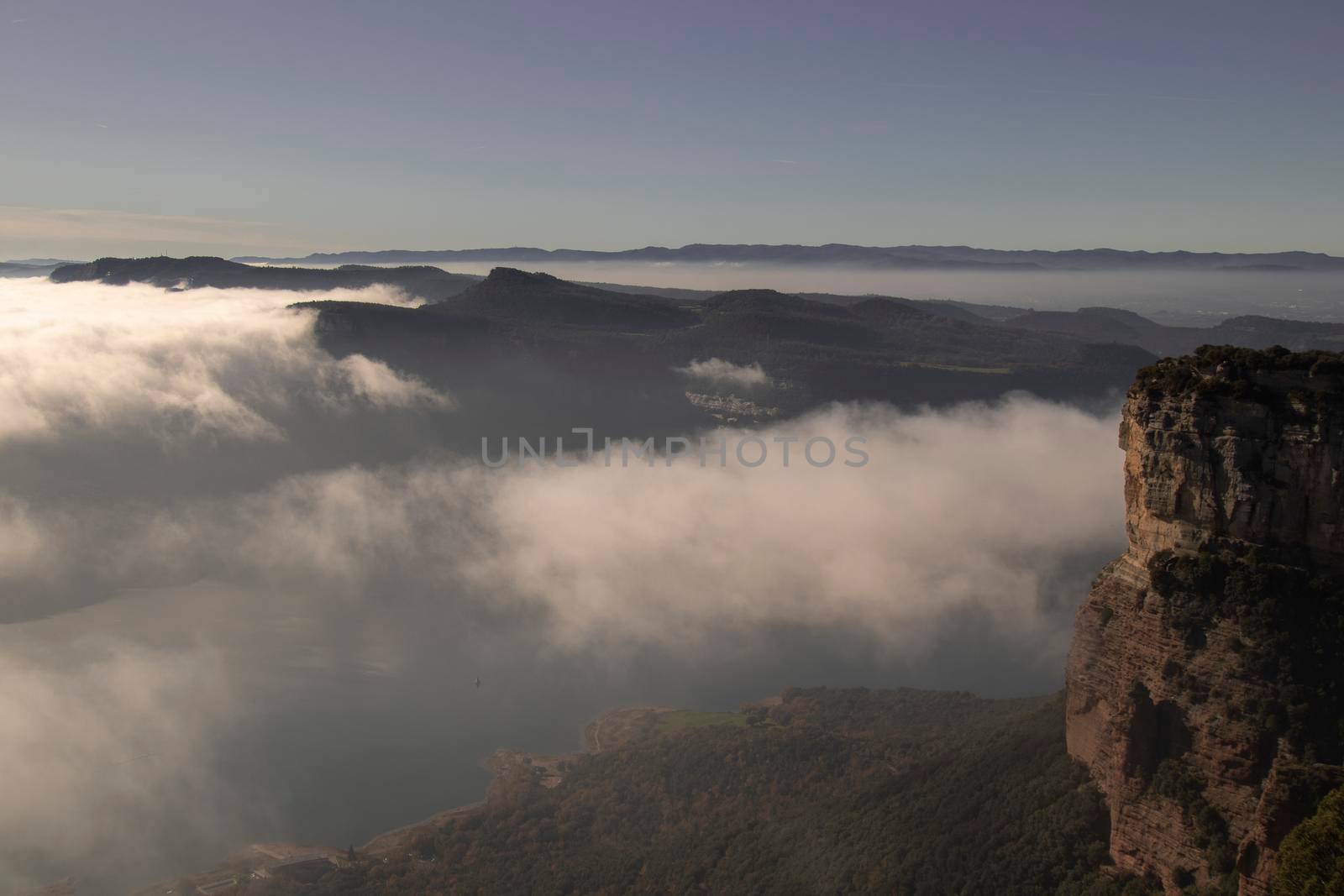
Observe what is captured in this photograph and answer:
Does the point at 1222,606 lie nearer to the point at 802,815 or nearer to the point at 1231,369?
the point at 1231,369

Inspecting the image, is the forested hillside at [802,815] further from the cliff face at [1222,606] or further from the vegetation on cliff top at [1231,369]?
the vegetation on cliff top at [1231,369]

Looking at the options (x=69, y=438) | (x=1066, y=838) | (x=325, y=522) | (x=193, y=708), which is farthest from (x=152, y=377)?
(x=1066, y=838)

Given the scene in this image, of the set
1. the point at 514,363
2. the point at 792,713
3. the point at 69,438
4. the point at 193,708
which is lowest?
the point at 193,708

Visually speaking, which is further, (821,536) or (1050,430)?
(1050,430)

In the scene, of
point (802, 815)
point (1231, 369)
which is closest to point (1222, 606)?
point (1231, 369)

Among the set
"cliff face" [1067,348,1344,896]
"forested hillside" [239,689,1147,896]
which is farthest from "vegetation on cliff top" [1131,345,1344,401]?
"forested hillside" [239,689,1147,896]

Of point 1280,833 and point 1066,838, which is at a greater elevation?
point 1280,833

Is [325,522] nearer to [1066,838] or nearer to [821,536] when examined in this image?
[821,536]

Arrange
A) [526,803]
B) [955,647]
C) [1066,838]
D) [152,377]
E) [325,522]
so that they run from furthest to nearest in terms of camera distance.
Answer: [152,377] < [325,522] < [955,647] < [526,803] < [1066,838]

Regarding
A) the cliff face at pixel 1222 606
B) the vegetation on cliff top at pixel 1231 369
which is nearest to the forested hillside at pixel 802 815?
the cliff face at pixel 1222 606
